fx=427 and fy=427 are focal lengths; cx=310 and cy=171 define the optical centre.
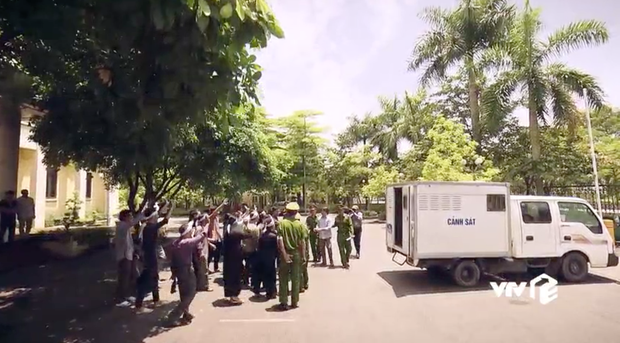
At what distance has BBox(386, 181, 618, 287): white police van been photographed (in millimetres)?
Result: 9328

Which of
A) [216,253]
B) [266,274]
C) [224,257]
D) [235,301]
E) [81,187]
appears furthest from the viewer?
[81,187]

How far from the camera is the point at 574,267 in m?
9.92

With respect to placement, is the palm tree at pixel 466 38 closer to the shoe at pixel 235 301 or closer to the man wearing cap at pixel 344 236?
the man wearing cap at pixel 344 236

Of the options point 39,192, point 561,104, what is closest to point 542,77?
point 561,104

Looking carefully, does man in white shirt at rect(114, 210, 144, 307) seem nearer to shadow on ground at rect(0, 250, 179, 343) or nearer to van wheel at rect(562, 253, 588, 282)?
shadow on ground at rect(0, 250, 179, 343)

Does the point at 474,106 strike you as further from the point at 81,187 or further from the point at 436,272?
the point at 81,187

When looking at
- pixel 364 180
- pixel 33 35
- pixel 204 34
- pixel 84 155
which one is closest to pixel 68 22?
pixel 33 35

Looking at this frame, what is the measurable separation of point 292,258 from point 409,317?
223cm

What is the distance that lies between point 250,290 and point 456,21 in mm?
19341

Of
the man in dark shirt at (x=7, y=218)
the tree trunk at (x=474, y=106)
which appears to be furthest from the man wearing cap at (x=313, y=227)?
the tree trunk at (x=474, y=106)

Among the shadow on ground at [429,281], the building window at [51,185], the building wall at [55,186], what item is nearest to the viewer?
the shadow on ground at [429,281]

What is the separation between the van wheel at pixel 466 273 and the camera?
31.0 ft

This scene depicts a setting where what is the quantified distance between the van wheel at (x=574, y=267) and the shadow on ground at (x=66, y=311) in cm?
872

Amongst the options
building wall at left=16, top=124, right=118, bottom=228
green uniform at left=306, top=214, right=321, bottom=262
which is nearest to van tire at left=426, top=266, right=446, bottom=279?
green uniform at left=306, top=214, right=321, bottom=262
